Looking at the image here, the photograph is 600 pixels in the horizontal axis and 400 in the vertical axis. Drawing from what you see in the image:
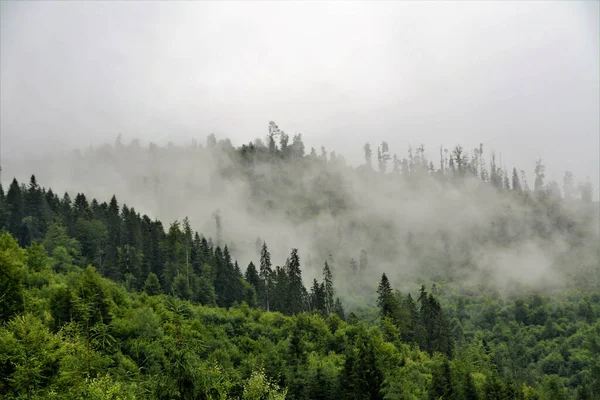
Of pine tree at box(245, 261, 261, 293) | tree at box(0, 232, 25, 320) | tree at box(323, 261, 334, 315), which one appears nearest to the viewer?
tree at box(0, 232, 25, 320)

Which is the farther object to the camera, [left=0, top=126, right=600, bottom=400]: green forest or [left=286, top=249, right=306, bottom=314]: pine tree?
[left=286, top=249, right=306, bottom=314]: pine tree

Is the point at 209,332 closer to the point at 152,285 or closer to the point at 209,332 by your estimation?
the point at 209,332

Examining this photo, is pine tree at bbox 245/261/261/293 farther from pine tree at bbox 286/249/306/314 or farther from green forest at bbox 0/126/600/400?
pine tree at bbox 286/249/306/314

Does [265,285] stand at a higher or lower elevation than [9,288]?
lower

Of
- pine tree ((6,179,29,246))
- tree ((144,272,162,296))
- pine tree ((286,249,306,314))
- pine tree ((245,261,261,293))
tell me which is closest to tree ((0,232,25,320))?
tree ((144,272,162,296))

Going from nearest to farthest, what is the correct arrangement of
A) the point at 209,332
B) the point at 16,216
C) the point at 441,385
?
the point at 441,385, the point at 209,332, the point at 16,216

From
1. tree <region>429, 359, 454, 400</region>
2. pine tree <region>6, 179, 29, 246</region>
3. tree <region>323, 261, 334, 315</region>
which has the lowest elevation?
tree <region>429, 359, 454, 400</region>

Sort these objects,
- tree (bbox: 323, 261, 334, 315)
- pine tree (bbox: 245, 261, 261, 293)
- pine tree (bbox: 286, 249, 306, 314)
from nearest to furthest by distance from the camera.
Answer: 1. pine tree (bbox: 286, 249, 306, 314)
2. tree (bbox: 323, 261, 334, 315)
3. pine tree (bbox: 245, 261, 261, 293)

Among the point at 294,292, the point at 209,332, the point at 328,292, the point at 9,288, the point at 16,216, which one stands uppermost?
the point at 16,216

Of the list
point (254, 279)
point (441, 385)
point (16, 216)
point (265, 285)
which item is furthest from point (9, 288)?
point (265, 285)

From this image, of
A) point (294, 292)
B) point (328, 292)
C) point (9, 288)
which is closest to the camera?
point (9, 288)

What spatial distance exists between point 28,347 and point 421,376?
71322 mm

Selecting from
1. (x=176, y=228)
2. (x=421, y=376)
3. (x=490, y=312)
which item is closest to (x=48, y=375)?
(x=421, y=376)

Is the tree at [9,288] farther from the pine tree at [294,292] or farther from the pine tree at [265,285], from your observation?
the pine tree at [265,285]
